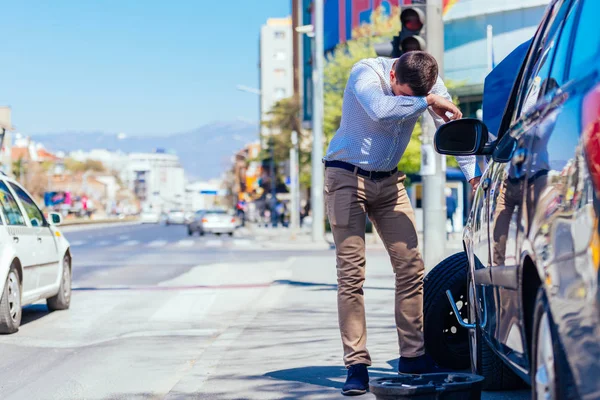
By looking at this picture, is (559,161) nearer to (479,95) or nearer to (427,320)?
(427,320)

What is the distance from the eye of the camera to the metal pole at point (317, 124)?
28.1 meters

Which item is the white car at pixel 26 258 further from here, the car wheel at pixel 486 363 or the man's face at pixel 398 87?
the car wheel at pixel 486 363

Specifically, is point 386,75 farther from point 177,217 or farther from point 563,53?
point 177,217

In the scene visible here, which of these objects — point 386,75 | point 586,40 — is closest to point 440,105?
point 386,75

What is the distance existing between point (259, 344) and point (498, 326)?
12.6 ft

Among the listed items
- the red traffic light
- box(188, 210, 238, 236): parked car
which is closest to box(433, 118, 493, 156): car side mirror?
the red traffic light

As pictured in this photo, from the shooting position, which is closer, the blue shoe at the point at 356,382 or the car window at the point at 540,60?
the car window at the point at 540,60

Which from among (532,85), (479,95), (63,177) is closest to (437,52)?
(532,85)

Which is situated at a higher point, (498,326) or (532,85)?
(532,85)

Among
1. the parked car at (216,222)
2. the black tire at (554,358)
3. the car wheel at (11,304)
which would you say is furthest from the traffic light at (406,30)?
the parked car at (216,222)

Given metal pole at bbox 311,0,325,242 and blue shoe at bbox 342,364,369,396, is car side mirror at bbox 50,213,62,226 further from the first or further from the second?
metal pole at bbox 311,0,325,242

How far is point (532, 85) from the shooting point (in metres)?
3.82

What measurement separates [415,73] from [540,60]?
1.10 m

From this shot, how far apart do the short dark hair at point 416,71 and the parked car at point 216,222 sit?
4059 centimetres
